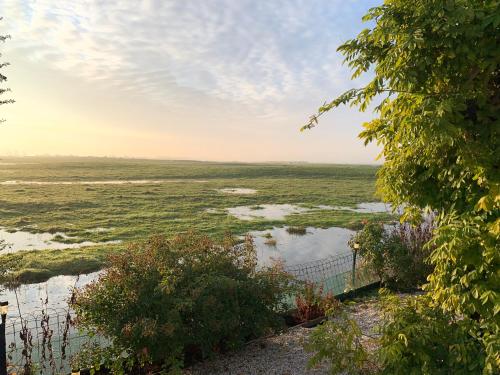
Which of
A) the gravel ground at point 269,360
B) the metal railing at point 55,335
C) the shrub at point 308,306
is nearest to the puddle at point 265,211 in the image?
the metal railing at point 55,335

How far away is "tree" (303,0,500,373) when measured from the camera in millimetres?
3525

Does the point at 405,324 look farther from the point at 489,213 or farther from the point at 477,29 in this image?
the point at 477,29

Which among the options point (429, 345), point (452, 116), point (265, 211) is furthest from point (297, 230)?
point (452, 116)

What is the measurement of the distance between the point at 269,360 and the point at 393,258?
556 cm

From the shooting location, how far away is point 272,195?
145 feet

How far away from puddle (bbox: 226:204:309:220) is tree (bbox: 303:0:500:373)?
23.4 m

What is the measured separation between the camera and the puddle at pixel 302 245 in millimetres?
17766

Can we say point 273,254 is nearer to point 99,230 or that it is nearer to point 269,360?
point 269,360

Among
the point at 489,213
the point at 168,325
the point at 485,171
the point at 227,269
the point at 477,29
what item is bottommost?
the point at 168,325

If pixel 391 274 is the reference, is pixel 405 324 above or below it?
above

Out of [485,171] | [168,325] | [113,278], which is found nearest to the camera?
[485,171]

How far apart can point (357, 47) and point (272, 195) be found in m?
40.0

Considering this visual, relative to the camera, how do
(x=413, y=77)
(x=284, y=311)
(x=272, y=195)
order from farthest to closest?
(x=272, y=195), (x=284, y=311), (x=413, y=77)

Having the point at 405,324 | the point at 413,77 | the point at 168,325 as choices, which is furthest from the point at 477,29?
the point at 168,325
